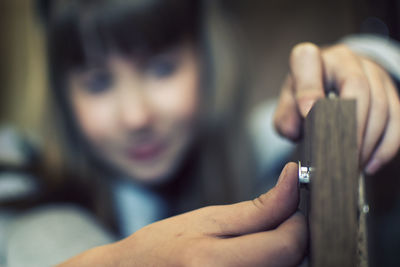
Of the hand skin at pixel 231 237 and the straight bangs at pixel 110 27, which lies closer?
the hand skin at pixel 231 237

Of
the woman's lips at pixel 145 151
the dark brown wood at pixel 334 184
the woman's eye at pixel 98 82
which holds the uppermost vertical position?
the woman's eye at pixel 98 82

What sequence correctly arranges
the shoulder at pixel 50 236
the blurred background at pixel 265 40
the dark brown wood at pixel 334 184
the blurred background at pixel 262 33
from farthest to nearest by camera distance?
1. the blurred background at pixel 262 33
2. the blurred background at pixel 265 40
3. the shoulder at pixel 50 236
4. the dark brown wood at pixel 334 184

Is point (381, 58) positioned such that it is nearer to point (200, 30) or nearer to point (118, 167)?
point (200, 30)

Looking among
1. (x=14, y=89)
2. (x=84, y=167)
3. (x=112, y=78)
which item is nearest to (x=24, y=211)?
(x=84, y=167)

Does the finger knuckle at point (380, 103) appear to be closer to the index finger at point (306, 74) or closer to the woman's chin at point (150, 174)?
the index finger at point (306, 74)

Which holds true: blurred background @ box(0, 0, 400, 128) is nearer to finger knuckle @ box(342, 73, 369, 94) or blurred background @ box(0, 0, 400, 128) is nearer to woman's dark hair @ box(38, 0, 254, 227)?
woman's dark hair @ box(38, 0, 254, 227)

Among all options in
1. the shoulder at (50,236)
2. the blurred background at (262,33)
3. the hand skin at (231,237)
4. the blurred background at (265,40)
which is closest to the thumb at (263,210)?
the hand skin at (231,237)

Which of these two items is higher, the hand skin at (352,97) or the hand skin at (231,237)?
the hand skin at (352,97)
